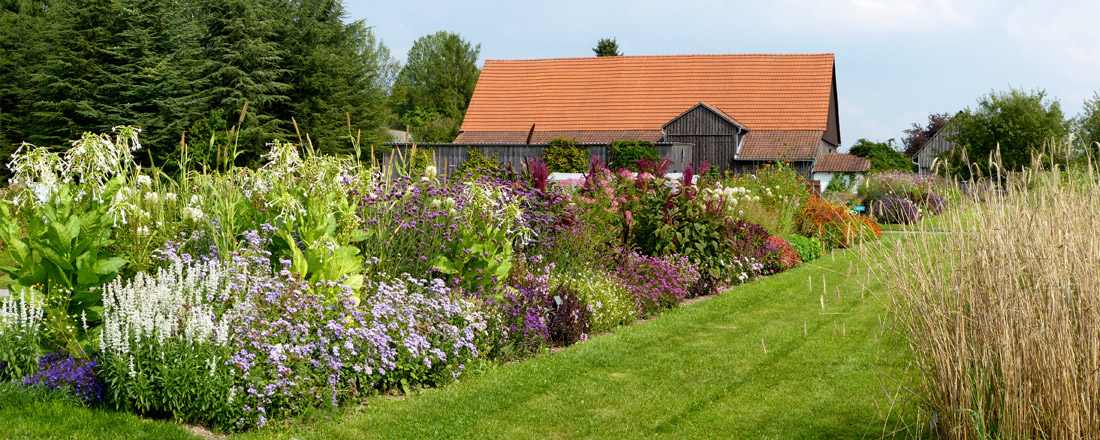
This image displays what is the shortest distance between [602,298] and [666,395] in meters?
2.43

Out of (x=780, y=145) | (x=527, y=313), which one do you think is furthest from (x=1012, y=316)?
(x=780, y=145)

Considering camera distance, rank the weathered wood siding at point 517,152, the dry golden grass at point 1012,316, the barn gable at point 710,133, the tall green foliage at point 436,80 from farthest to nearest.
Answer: the tall green foliage at point 436,80, the barn gable at point 710,133, the weathered wood siding at point 517,152, the dry golden grass at point 1012,316

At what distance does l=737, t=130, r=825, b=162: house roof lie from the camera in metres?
36.7

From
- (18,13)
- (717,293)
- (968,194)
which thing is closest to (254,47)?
(18,13)

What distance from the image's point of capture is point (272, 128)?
121 feet

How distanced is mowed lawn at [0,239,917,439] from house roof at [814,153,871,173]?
33.0 m

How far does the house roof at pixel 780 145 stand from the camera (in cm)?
3670

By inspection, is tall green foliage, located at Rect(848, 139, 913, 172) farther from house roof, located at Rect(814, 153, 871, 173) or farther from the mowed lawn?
the mowed lawn

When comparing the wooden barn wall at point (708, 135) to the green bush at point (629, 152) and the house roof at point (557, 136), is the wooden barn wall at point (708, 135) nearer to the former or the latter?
the house roof at point (557, 136)

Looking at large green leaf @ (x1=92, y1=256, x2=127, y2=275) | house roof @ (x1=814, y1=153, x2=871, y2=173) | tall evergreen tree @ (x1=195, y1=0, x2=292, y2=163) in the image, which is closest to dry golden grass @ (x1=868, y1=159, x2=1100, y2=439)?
large green leaf @ (x1=92, y1=256, x2=127, y2=275)

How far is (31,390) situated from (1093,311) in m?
5.47

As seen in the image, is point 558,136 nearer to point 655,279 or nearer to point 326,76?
point 326,76

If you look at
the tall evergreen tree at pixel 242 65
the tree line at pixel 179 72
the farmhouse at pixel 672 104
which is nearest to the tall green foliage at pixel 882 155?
the farmhouse at pixel 672 104

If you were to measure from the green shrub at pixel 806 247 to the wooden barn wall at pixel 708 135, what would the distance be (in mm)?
22501
